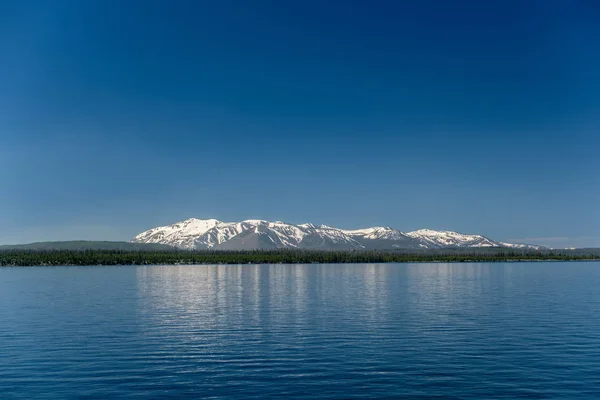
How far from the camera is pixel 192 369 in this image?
115ft

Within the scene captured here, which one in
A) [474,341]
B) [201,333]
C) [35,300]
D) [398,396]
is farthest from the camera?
[35,300]

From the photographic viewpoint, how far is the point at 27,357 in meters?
38.6

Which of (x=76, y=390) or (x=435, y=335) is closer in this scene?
(x=76, y=390)

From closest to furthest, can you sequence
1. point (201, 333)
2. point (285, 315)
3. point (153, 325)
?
point (201, 333) → point (153, 325) → point (285, 315)

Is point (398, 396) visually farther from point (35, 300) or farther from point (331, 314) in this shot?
point (35, 300)

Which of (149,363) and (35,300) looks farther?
(35,300)

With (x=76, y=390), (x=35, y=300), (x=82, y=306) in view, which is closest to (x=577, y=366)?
(x=76, y=390)

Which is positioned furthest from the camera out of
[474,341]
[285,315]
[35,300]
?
[35,300]

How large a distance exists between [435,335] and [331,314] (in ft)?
52.7

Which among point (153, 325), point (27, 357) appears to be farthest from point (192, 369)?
point (153, 325)

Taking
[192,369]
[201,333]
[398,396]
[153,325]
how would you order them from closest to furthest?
[398,396] < [192,369] < [201,333] < [153,325]

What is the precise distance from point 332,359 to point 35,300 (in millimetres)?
59648

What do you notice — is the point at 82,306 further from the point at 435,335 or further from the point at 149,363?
the point at 435,335

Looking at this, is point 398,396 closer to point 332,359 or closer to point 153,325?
point 332,359
